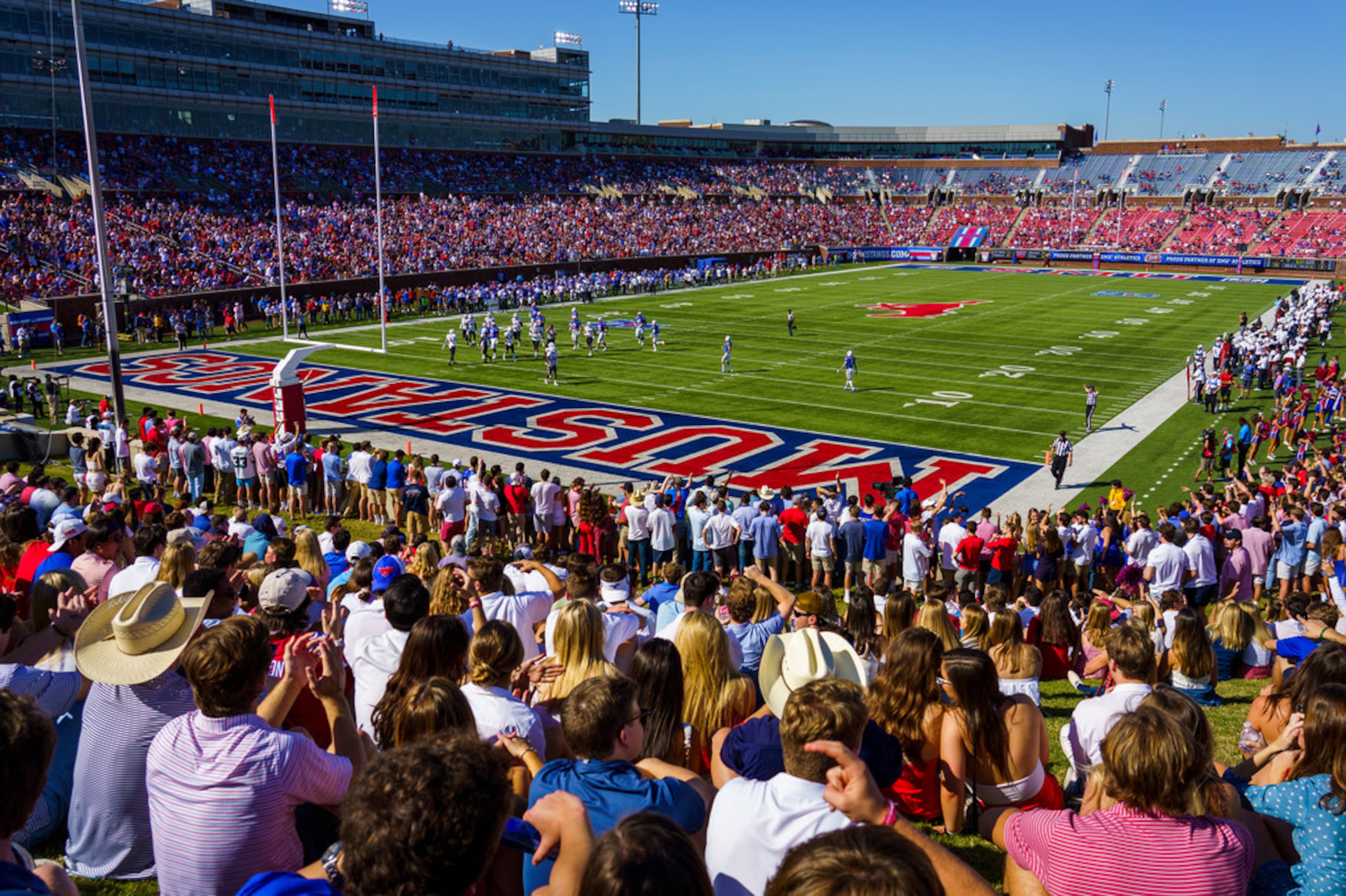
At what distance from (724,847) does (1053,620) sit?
5.77m

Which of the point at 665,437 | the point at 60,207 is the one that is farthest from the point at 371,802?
the point at 60,207

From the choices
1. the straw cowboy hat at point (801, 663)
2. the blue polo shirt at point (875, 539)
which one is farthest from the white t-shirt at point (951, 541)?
the straw cowboy hat at point (801, 663)

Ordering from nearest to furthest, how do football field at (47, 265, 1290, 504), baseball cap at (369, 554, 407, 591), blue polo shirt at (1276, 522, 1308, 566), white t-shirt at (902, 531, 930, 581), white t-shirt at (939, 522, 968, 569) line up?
baseball cap at (369, 554, 407, 591) < blue polo shirt at (1276, 522, 1308, 566) < white t-shirt at (902, 531, 930, 581) < white t-shirt at (939, 522, 968, 569) < football field at (47, 265, 1290, 504)

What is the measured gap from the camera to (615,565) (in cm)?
748

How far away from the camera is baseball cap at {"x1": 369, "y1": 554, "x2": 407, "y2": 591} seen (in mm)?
7504

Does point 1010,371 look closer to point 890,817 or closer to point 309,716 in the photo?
point 309,716

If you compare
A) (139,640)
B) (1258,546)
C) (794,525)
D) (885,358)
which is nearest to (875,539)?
(794,525)

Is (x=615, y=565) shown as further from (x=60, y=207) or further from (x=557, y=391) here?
(x=60, y=207)

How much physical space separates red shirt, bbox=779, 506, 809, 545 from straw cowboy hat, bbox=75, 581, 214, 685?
10.5 meters

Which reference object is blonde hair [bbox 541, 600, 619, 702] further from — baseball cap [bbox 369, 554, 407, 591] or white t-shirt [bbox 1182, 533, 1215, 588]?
white t-shirt [bbox 1182, 533, 1215, 588]

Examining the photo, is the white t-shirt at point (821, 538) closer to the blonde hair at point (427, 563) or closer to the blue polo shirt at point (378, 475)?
the blonde hair at point (427, 563)

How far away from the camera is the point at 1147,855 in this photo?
3172mm

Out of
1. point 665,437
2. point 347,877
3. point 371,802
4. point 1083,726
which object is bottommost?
point 665,437

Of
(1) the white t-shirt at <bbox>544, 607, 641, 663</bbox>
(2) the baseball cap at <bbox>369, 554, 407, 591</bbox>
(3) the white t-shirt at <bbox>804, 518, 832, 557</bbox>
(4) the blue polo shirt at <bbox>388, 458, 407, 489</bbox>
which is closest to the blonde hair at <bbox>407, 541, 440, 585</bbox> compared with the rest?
(2) the baseball cap at <bbox>369, 554, 407, 591</bbox>
